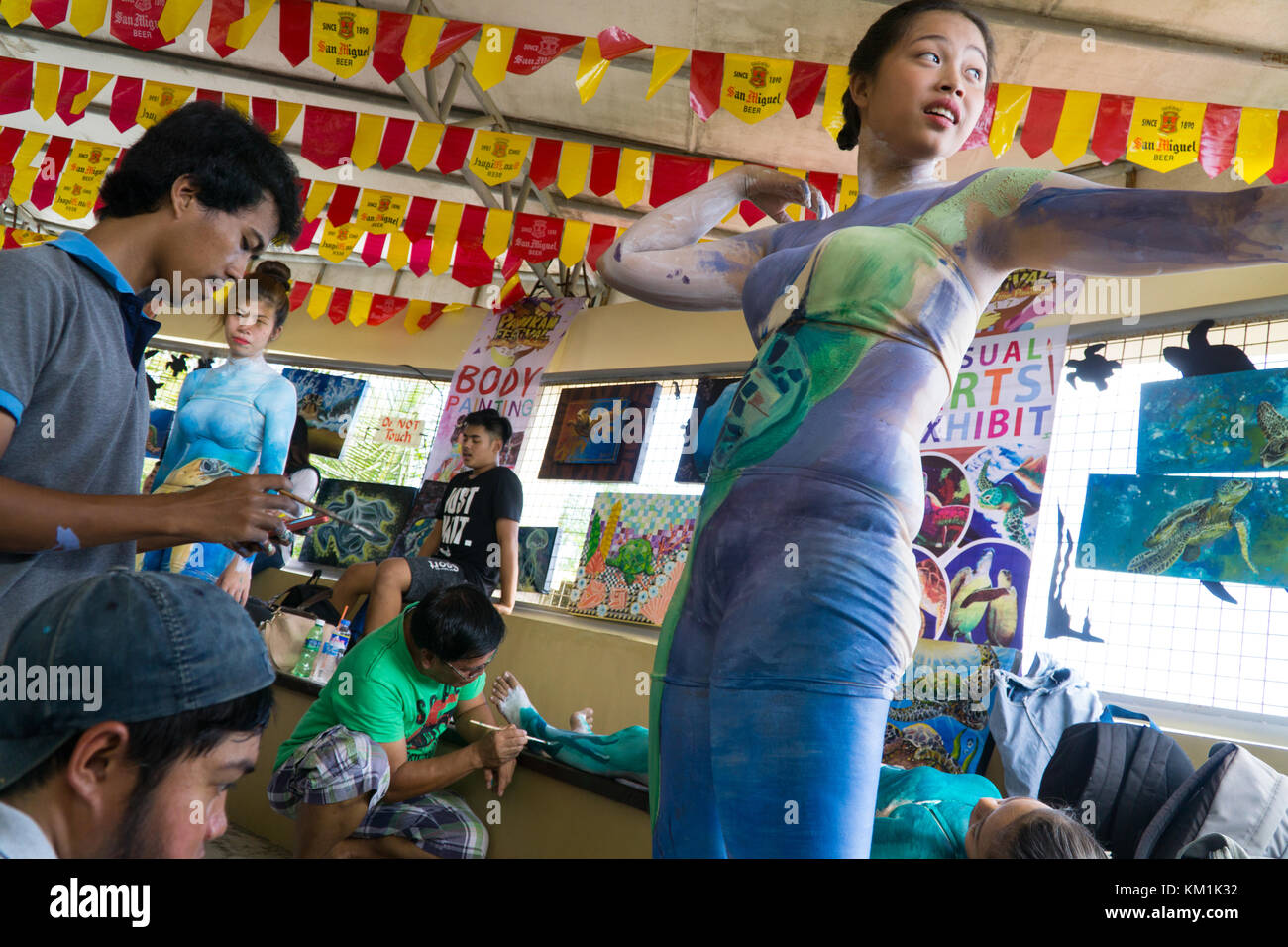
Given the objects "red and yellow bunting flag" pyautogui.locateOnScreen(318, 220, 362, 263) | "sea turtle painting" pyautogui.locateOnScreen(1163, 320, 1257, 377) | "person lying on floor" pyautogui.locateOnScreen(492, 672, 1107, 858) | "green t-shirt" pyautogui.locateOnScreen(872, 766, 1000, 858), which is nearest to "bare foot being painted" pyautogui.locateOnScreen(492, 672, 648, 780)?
"person lying on floor" pyautogui.locateOnScreen(492, 672, 1107, 858)

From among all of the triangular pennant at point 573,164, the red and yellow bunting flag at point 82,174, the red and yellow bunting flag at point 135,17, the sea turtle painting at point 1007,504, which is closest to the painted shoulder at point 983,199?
the sea turtle painting at point 1007,504

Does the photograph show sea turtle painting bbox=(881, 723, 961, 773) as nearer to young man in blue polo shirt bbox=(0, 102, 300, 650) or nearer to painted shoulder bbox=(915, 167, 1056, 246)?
painted shoulder bbox=(915, 167, 1056, 246)

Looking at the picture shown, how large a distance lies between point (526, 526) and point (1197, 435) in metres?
3.54

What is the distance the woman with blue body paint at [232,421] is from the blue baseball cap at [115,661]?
202 centimetres

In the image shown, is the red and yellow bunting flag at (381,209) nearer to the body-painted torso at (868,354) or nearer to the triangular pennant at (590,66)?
the triangular pennant at (590,66)

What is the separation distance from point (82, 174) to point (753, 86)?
15.6 feet

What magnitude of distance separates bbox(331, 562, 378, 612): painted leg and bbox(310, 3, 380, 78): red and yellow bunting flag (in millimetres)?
2326

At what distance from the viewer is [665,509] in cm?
478

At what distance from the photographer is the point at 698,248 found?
1.34 m

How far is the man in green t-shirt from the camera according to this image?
2.51 m

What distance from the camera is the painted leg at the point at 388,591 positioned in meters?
3.64

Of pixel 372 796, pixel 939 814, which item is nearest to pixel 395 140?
pixel 372 796

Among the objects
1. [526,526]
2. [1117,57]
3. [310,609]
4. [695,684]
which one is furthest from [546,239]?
[695,684]
